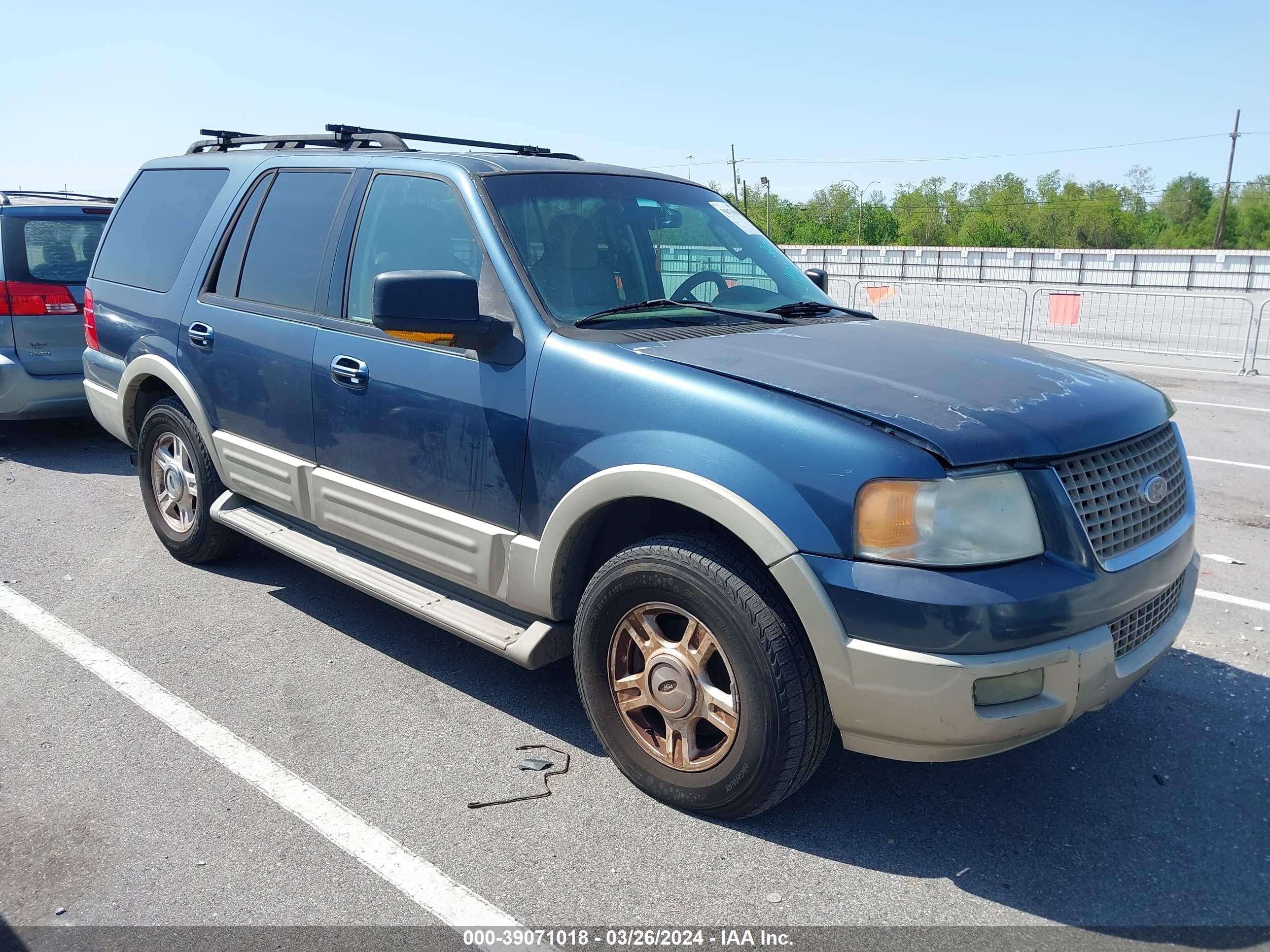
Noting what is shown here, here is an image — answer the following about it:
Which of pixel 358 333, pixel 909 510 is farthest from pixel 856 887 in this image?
pixel 358 333

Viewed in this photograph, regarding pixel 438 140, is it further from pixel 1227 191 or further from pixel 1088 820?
pixel 1227 191

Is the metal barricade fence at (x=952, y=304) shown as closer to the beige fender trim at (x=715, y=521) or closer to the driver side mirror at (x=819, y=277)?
the driver side mirror at (x=819, y=277)

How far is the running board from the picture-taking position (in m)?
3.44

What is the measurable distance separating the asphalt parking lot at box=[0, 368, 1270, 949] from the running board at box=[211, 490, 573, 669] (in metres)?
0.41

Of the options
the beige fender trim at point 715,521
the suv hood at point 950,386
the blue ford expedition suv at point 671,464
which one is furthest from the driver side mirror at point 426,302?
the beige fender trim at point 715,521

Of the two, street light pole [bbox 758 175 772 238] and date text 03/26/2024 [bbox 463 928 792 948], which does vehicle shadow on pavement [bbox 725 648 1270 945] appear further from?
street light pole [bbox 758 175 772 238]

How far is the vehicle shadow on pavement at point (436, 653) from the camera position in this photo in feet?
12.6

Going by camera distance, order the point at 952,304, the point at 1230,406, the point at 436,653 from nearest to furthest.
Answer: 1. the point at 436,653
2. the point at 1230,406
3. the point at 952,304

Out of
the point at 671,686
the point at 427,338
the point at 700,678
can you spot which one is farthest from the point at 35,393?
the point at 700,678

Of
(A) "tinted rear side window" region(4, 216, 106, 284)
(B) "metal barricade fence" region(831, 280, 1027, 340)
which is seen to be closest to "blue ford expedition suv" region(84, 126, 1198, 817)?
(A) "tinted rear side window" region(4, 216, 106, 284)

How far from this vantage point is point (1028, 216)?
323ft

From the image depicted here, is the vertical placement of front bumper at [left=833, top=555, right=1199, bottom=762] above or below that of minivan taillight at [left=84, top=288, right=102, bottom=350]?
below

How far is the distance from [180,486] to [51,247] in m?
3.81

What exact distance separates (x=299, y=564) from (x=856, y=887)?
3.82 meters
